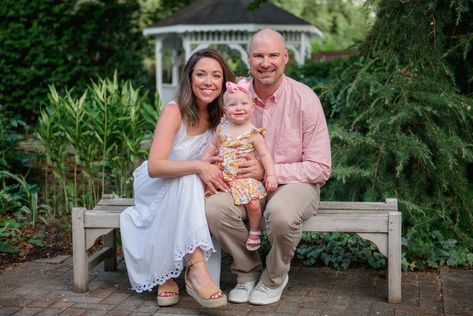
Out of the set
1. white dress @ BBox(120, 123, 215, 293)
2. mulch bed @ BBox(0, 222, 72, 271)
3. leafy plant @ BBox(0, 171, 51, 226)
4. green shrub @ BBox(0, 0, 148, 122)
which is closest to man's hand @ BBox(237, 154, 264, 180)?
white dress @ BBox(120, 123, 215, 293)

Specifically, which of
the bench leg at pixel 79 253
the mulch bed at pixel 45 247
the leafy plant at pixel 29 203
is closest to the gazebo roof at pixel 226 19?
the leafy plant at pixel 29 203

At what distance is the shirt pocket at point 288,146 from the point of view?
414 centimetres

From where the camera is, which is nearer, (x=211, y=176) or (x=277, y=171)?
(x=211, y=176)

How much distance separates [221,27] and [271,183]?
27.3 feet

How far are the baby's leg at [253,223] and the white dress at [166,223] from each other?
22 cm

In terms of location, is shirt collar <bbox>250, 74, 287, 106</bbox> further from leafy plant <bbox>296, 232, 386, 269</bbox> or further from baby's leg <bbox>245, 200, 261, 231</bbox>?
leafy plant <bbox>296, 232, 386, 269</bbox>

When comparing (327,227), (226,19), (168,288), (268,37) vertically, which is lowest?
(168,288)

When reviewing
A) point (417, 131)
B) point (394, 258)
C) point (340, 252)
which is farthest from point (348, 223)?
point (417, 131)

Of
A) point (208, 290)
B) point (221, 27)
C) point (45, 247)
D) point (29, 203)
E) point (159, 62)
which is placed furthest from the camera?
point (159, 62)

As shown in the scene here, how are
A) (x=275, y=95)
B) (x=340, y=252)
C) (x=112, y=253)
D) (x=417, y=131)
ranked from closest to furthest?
(x=275, y=95)
(x=112, y=253)
(x=340, y=252)
(x=417, y=131)

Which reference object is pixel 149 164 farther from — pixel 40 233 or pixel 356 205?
pixel 40 233

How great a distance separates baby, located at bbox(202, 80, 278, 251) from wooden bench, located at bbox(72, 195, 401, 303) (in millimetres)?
300

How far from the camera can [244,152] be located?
4.02 metres

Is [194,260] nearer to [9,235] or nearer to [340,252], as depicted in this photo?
[340,252]
